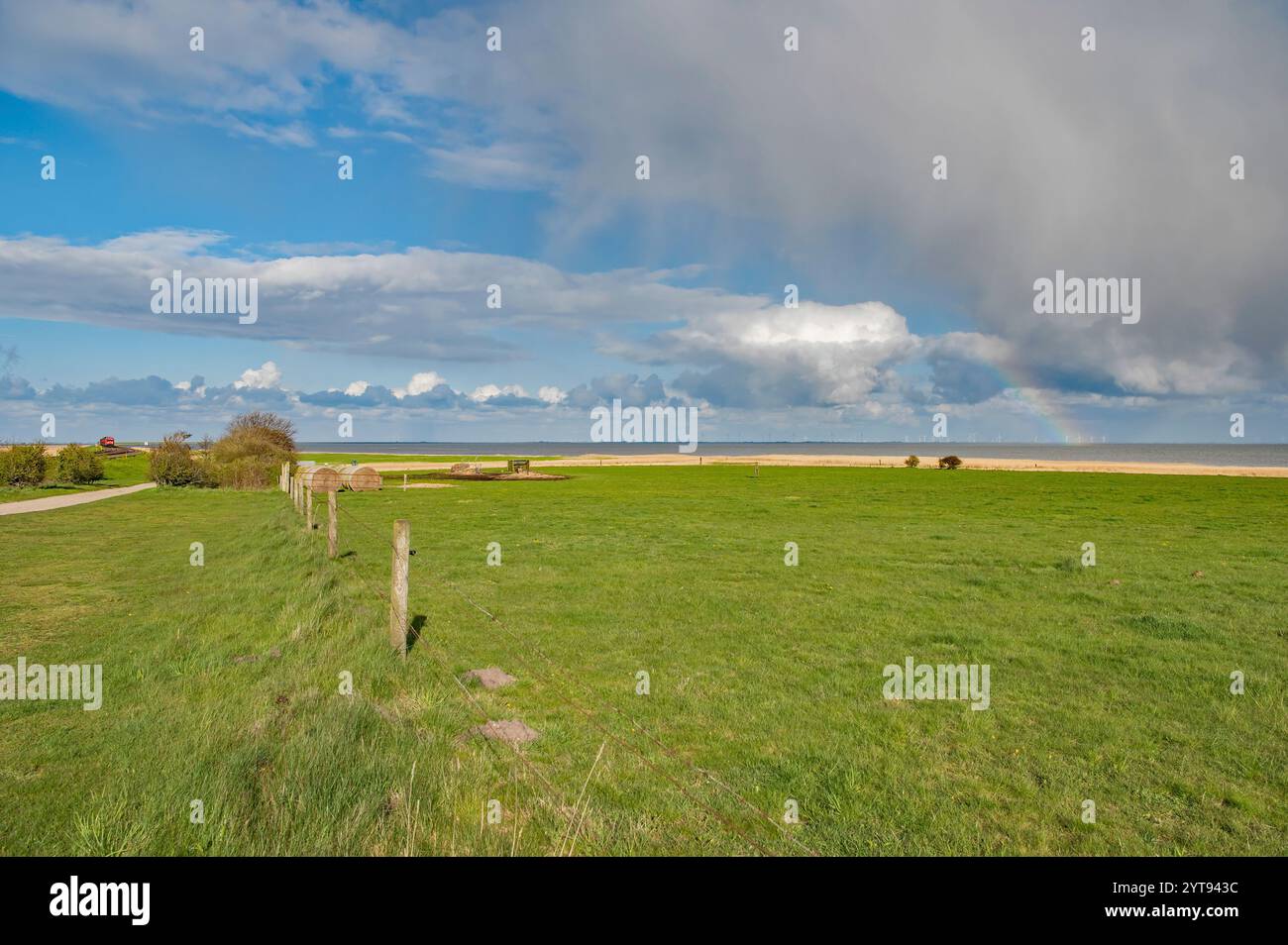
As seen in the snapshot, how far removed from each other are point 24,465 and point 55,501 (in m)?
13.7

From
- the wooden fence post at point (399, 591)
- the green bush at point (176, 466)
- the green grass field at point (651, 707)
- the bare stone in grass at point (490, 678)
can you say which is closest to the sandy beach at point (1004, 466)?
the green bush at point (176, 466)

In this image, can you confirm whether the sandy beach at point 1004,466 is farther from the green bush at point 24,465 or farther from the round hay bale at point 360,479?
the green bush at point 24,465

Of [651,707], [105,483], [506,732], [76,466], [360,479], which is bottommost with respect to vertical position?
[651,707]

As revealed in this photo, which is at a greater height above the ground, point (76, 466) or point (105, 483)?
point (76, 466)

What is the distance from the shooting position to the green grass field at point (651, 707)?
5.85m

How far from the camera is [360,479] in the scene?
182 ft

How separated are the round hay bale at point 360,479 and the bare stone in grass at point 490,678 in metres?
48.5

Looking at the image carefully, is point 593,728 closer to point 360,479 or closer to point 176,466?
point 360,479

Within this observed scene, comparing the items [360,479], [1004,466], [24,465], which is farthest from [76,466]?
[1004,466]

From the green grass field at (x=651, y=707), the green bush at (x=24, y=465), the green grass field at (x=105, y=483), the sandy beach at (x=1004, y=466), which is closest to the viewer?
the green grass field at (x=651, y=707)

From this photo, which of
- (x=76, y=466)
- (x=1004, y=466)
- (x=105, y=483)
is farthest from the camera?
(x=1004, y=466)

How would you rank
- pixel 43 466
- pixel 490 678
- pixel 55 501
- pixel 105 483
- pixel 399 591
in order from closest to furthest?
pixel 490 678 → pixel 399 591 → pixel 55 501 → pixel 43 466 → pixel 105 483
